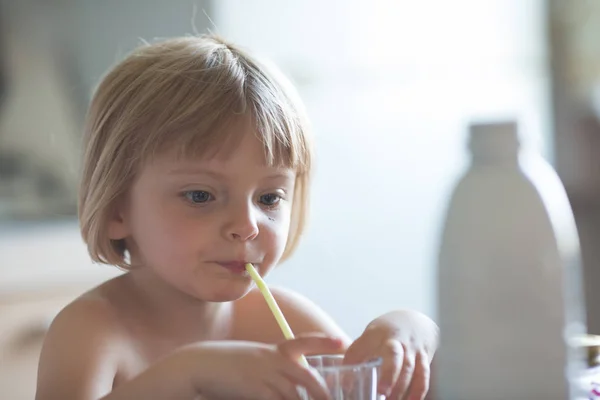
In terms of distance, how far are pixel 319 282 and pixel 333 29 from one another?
79 centimetres

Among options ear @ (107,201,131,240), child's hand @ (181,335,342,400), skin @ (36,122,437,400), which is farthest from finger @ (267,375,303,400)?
ear @ (107,201,131,240)

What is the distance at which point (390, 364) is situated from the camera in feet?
2.30

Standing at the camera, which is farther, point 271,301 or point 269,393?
point 271,301

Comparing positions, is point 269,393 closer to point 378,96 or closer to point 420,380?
point 420,380

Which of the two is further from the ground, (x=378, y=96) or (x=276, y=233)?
(x=378, y=96)

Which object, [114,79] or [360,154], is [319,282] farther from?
[114,79]

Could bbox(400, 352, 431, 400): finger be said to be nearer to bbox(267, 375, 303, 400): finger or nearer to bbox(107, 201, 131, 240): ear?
bbox(267, 375, 303, 400): finger

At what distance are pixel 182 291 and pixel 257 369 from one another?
38 cm

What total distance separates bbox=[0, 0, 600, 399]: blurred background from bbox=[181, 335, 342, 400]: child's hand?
154 cm

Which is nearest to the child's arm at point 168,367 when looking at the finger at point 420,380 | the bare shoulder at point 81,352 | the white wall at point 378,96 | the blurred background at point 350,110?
the bare shoulder at point 81,352

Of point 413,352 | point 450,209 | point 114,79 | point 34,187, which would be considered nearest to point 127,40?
point 34,187

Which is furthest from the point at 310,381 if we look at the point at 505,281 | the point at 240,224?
the point at 240,224

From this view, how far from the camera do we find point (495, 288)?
1.70ft

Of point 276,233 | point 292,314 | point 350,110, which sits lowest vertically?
point 292,314
